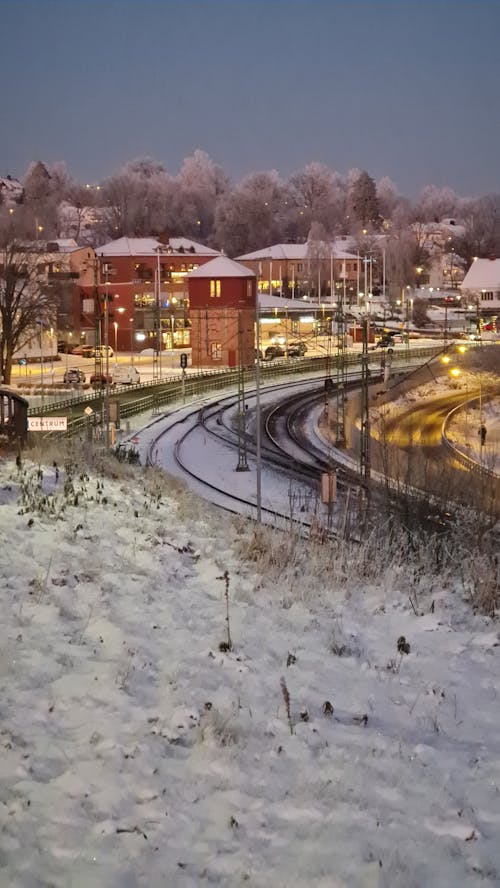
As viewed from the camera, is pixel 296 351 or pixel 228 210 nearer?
pixel 296 351

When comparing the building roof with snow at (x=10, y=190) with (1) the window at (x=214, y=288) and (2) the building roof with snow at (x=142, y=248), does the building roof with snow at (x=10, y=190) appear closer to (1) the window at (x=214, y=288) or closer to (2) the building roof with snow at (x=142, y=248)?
(2) the building roof with snow at (x=142, y=248)

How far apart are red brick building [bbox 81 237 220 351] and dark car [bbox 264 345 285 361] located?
23.7 feet

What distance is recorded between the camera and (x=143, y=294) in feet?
240

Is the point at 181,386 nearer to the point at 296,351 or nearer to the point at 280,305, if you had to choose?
the point at 296,351

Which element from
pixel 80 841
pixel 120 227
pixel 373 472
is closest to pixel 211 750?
pixel 80 841

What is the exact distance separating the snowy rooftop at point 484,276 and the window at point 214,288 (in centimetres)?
4569

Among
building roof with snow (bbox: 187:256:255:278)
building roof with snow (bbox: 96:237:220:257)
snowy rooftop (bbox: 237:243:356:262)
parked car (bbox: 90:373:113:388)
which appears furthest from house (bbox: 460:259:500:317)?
parked car (bbox: 90:373:113:388)

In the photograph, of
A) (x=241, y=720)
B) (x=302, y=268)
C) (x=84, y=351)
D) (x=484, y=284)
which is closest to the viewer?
(x=241, y=720)

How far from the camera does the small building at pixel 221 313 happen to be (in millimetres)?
59594

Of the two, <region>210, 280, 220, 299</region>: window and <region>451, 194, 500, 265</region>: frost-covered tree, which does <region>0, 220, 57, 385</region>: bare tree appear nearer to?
<region>210, 280, 220, 299</region>: window

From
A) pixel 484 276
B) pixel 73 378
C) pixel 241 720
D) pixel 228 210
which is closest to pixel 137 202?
pixel 228 210

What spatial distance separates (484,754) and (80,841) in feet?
9.55

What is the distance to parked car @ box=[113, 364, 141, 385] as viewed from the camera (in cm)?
4997

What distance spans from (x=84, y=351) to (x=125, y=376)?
17433 mm
